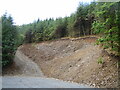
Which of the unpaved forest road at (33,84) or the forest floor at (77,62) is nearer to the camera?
the unpaved forest road at (33,84)

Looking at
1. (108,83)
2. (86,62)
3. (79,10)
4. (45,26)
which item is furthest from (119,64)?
(45,26)

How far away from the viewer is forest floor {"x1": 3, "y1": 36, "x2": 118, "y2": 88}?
5504mm

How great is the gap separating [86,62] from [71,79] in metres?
1.24

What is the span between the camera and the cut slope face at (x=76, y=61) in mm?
5555

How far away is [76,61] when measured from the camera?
8.03 m

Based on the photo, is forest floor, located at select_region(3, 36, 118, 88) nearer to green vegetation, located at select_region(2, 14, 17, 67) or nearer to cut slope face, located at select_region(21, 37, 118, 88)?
cut slope face, located at select_region(21, 37, 118, 88)

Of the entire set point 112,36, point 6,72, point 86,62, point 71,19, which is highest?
point 71,19

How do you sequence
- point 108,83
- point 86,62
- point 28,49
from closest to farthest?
point 108,83 < point 86,62 < point 28,49

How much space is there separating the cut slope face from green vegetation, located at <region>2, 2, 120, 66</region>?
60 centimetres

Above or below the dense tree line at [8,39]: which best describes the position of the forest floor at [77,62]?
below

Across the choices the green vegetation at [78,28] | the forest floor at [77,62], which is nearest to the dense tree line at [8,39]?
the green vegetation at [78,28]

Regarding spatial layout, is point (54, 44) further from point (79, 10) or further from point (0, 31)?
point (0, 31)

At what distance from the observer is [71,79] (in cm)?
654

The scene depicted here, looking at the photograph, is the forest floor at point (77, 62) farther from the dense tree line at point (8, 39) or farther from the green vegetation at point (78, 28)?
the dense tree line at point (8, 39)
